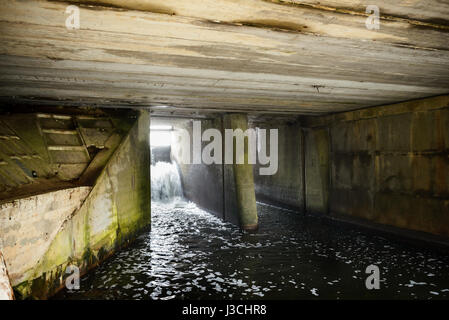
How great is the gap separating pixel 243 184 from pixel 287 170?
12.6ft

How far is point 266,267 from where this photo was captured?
724 cm

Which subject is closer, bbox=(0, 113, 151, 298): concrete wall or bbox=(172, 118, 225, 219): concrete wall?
bbox=(0, 113, 151, 298): concrete wall

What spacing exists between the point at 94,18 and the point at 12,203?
2.98 meters

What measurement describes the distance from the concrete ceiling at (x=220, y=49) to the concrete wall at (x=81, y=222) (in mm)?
2138

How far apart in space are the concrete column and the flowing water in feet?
1.85

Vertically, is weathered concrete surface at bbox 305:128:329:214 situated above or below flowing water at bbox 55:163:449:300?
above

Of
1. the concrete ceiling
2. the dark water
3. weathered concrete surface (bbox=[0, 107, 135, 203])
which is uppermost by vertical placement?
the concrete ceiling

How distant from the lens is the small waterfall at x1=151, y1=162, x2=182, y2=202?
17125mm

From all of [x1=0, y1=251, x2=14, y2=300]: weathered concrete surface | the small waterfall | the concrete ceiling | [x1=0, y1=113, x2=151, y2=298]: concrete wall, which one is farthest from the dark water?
the small waterfall

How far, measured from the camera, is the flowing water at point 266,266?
5.93m

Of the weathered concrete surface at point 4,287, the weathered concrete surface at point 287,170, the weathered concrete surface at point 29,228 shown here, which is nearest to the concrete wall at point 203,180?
the weathered concrete surface at point 287,170

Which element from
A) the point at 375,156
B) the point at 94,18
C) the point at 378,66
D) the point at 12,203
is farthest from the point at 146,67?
the point at 375,156

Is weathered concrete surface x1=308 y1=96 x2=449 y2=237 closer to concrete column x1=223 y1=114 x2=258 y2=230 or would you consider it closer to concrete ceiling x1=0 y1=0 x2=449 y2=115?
concrete ceiling x1=0 y1=0 x2=449 y2=115
